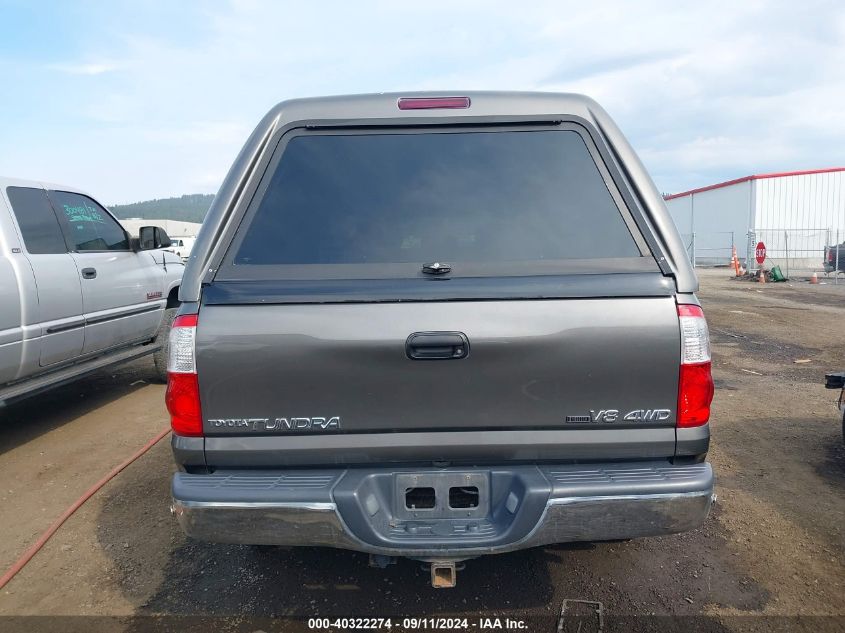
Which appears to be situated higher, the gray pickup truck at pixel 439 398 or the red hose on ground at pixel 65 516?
the gray pickup truck at pixel 439 398

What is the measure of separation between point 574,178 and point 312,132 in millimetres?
1146

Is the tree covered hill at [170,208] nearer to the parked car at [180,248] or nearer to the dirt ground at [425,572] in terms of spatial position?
the parked car at [180,248]

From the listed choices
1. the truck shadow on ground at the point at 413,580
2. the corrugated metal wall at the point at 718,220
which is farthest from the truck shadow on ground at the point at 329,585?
the corrugated metal wall at the point at 718,220

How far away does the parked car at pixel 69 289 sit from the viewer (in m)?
4.49

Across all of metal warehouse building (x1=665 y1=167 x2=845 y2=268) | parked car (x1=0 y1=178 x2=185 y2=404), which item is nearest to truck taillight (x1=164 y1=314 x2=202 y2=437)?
parked car (x1=0 y1=178 x2=185 y2=404)

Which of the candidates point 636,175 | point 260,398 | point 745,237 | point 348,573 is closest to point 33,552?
point 348,573

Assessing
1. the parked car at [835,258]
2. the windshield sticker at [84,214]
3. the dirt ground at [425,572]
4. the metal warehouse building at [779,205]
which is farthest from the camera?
the metal warehouse building at [779,205]

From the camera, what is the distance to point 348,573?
116 inches

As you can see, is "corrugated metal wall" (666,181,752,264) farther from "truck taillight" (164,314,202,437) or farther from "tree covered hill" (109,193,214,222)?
"tree covered hill" (109,193,214,222)

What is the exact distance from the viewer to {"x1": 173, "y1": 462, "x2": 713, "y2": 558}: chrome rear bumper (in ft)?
6.79

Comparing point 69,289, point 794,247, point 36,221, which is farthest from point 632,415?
point 794,247

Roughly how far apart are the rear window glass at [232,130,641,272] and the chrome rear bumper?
2.76 ft

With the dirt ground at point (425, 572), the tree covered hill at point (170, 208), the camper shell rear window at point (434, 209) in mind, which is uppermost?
the tree covered hill at point (170, 208)

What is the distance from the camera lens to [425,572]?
2.94m
